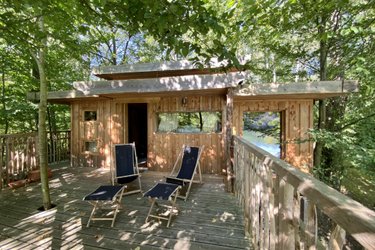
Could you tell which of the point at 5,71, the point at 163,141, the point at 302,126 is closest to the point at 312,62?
the point at 302,126

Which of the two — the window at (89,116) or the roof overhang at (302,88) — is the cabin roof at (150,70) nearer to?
the window at (89,116)

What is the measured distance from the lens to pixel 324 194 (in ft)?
2.67

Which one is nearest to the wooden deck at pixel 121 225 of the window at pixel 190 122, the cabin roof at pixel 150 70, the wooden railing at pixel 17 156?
the wooden railing at pixel 17 156

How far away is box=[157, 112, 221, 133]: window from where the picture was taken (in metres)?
6.02

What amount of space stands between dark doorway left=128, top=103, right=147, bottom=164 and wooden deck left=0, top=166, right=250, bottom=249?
4337 mm

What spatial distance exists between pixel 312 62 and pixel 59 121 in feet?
39.1

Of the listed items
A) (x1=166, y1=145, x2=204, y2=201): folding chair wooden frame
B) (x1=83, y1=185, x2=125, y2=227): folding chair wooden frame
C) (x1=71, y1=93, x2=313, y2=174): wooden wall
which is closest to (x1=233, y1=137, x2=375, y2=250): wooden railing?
(x1=83, y1=185, x2=125, y2=227): folding chair wooden frame

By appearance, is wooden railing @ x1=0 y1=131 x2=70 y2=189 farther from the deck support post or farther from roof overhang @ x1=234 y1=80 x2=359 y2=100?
roof overhang @ x1=234 y1=80 x2=359 y2=100

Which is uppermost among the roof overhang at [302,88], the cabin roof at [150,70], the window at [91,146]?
the cabin roof at [150,70]

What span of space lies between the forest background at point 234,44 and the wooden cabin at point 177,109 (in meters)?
0.67

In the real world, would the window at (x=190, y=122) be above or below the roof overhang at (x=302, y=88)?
below

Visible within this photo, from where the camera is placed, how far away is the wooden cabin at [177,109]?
4930mm

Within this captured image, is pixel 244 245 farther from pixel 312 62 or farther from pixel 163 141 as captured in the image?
pixel 312 62

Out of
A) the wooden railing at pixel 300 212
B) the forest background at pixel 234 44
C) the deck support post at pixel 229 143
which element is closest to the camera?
the wooden railing at pixel 300 212
